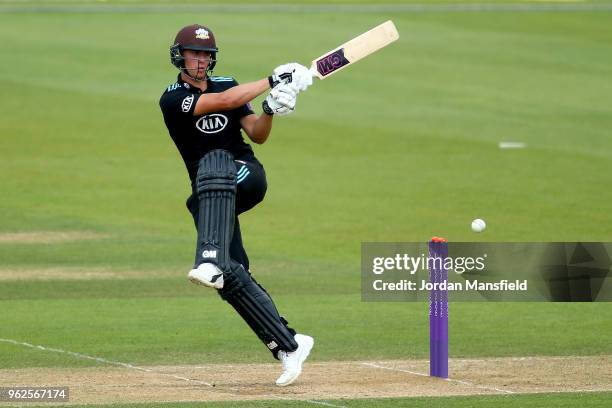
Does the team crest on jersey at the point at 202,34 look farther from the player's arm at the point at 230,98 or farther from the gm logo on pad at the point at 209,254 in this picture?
the gm logo on pad at the point at 209,254

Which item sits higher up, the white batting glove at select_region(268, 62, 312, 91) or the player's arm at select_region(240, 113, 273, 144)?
the white batting glove at select_region(268, 62, 312, 91)

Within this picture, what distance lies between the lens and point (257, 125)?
29.1 ft

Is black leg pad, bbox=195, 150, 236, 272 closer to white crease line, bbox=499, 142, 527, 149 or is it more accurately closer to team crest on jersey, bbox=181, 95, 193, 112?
team crest on jersey, bbox=181, 95, 193, 112

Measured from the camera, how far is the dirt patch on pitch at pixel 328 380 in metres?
8.70

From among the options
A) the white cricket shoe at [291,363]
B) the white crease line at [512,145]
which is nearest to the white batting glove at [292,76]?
the white cricket shoe at [291,363]

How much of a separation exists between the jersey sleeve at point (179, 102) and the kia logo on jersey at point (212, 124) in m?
0.12

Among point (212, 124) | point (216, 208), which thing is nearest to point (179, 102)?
point (212, 124)

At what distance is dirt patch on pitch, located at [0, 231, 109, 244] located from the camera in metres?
17.7

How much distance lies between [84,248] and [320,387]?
29.2ft

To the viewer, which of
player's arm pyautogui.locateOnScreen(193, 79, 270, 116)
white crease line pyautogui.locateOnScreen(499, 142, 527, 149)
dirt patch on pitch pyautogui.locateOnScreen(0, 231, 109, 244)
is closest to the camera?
player's arm pyautogui.locateOnScreen(193, 79, 270, 116)

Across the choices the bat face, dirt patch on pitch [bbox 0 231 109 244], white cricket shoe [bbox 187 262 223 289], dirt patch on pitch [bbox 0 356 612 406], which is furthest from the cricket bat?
dirt patch on pitch [bbox 0 231 109 244]

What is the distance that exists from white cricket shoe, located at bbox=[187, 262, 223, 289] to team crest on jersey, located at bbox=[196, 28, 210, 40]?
1.59 m

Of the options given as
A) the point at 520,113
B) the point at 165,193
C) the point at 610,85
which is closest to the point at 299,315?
the point at 165,193

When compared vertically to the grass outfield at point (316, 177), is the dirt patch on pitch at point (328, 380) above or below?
below
